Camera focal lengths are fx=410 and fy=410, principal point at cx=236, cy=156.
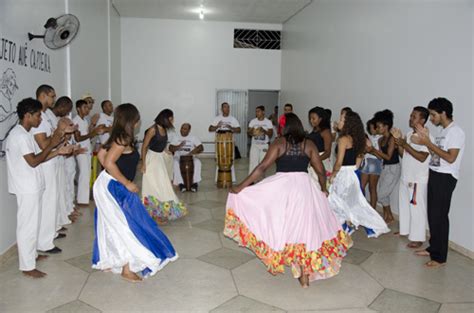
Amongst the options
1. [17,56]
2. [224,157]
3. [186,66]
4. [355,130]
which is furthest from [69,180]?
[186,66]

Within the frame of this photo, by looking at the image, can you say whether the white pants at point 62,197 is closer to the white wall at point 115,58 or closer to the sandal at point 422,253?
the sandal at point 422,253

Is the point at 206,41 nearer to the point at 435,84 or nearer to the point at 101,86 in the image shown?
the point at 101,86

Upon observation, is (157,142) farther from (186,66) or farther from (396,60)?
(186,66)

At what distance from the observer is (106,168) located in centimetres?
340

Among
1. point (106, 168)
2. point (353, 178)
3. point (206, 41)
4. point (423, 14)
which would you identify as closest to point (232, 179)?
point (353, 178)

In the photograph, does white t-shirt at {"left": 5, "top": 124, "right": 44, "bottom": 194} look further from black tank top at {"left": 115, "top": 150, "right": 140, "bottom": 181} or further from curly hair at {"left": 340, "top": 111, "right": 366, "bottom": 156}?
curly hair at {"left": 340, "top": 111, "right": 366, "bottom": 156}

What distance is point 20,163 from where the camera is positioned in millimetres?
3584

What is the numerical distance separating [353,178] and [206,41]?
8.85m

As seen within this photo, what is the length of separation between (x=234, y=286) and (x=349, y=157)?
201 cm

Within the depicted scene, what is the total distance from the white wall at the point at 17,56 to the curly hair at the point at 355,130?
11.7 feet

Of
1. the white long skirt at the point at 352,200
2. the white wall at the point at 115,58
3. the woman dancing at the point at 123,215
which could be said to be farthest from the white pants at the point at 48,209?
the white wall at the point at 115,58

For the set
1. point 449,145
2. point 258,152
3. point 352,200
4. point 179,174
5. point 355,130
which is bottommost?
point 179,174

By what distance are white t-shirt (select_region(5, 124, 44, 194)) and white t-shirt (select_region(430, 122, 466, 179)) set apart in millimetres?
3812

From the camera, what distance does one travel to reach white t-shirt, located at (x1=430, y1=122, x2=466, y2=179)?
390 centimetres
